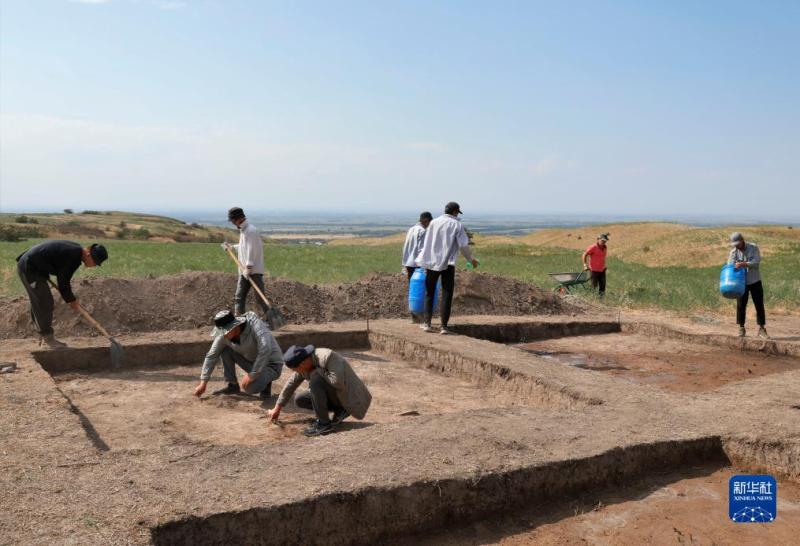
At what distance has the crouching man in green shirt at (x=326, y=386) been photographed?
5.66 meters

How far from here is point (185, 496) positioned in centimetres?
386

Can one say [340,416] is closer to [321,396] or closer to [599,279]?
[321,396]

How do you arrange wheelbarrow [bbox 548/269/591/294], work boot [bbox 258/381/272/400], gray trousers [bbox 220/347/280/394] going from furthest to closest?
wheelbarrow [bbox 548/269/591/294], work boot [bbox 258/381/272/400], gray trousers [bbox 220/347/280/394]

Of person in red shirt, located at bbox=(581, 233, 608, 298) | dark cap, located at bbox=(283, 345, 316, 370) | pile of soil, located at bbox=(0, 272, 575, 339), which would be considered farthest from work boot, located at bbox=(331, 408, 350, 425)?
person in red shirt, located at bbox=(581, 233, 608, 298)

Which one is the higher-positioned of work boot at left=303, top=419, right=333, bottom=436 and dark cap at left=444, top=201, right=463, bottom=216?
dark cap at left=444, top=201, right=463, bottom=216

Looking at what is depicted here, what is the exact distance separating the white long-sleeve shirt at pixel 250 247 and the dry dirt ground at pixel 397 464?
2.43 metres

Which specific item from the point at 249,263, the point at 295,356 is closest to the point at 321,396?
the point at 295,356

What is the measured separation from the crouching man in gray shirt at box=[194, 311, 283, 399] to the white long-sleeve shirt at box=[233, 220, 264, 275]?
2415 mm

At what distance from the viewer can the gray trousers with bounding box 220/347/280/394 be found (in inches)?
262

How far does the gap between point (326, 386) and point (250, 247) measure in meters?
3.85

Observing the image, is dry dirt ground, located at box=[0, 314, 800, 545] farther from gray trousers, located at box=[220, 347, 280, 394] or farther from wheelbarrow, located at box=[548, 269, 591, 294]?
wheelbarrow, located at box=[548, 269, 591, 294]

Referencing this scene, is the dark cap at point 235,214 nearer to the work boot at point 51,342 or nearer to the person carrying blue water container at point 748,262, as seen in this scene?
the work boot at point 51,342

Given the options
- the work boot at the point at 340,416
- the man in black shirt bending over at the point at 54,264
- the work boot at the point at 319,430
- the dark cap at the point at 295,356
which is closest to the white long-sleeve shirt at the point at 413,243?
the man in black shirt bending over at the point at 54,264

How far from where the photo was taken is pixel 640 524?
13.6ft
